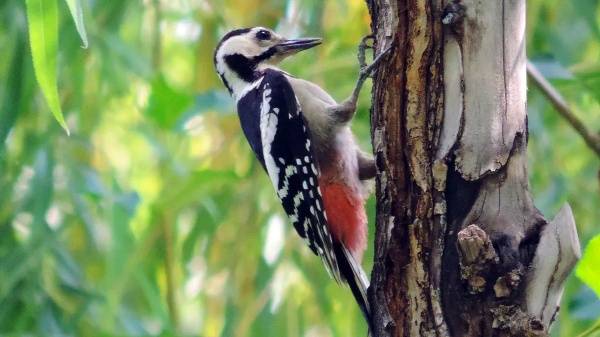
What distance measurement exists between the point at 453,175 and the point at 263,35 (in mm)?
1269

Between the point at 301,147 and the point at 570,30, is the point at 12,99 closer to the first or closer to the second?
the point at 301,147

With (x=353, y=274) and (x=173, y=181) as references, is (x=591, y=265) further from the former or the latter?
(x=173, y=181)

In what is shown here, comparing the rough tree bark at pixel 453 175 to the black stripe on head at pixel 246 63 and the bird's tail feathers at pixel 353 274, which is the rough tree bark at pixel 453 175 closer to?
the bird's tail feathers at pixel 353 274

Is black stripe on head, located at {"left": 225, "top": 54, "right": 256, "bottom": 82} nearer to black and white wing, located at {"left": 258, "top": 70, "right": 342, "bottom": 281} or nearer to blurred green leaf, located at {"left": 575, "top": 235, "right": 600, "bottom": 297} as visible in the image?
black and white wing, located at {"left": 258, "top": 70, "right": 342, "bottom": 281}

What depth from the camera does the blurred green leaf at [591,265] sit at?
1543mm

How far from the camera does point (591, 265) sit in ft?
5.14

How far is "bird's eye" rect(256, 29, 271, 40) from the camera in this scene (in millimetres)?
2959

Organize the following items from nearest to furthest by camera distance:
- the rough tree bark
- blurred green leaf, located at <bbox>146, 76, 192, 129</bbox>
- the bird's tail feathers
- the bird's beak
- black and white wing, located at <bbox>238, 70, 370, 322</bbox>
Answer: the rough tree bark, the bird's tail feathers, black and white wing, located at <bbox>238, 70, 370, 322</bbox>, blurred green leaf, located at <bbox>146, 76, 192, 129</bbox>, the bird's beak

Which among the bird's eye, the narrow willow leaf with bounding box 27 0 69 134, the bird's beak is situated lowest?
the bird's beak

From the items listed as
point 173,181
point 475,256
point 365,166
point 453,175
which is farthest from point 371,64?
point 173,181

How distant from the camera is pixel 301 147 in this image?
8.98 ft

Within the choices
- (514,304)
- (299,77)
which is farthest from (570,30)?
(514,304)

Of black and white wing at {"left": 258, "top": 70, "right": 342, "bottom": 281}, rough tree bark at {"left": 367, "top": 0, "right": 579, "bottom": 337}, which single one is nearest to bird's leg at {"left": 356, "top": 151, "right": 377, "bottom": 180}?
black and white wing at {"left": 258, "top": 70, "right": 342, "bottom": 281}

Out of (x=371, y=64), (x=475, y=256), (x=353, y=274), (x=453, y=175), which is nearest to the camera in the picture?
(x=475, y=256)
